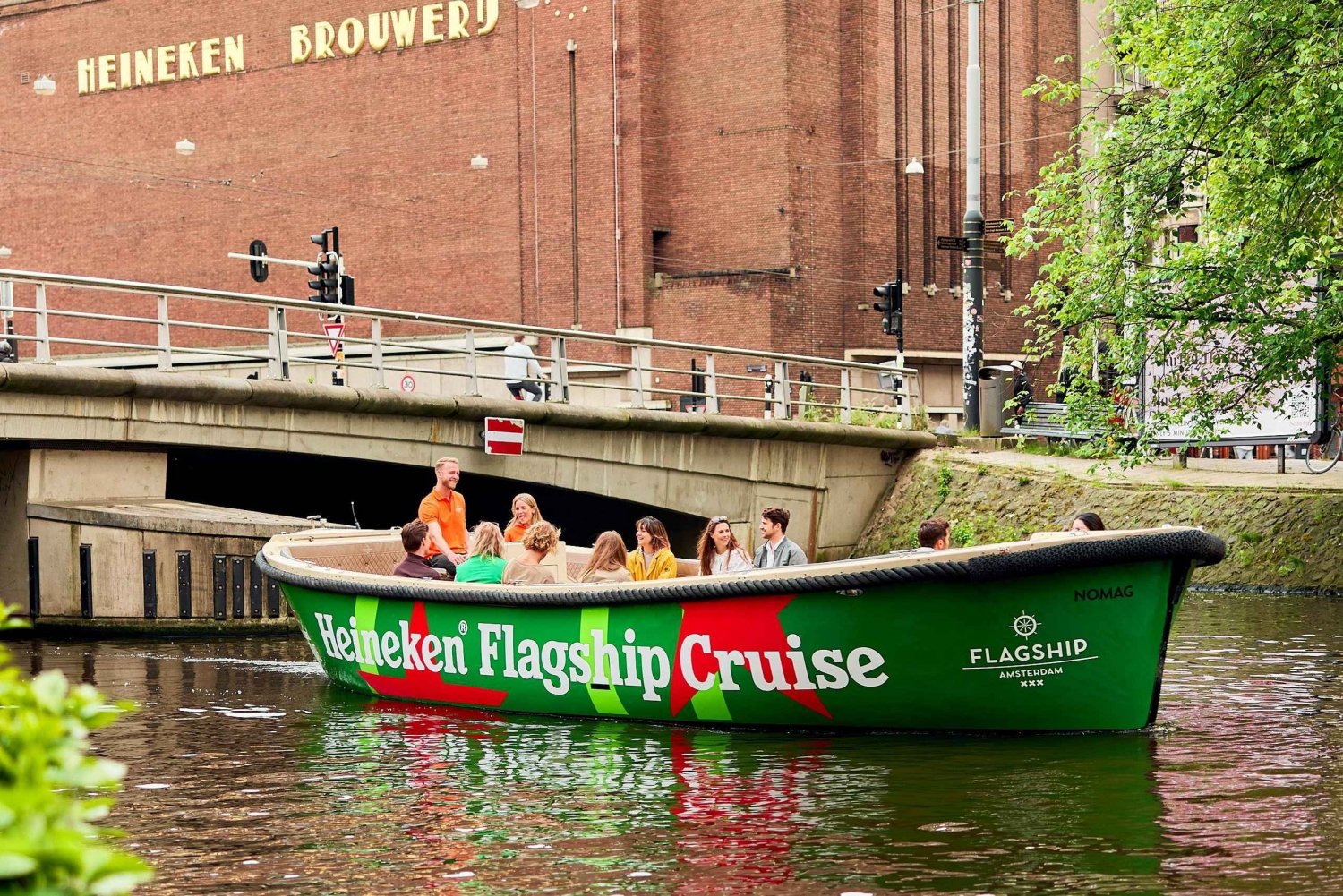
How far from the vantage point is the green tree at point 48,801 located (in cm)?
286

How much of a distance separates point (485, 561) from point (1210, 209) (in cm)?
1227

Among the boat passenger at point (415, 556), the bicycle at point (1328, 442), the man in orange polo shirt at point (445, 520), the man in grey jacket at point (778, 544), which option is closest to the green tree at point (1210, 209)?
the bicycle at point (1328, 442)

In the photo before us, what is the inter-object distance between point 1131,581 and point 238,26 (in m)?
49.1

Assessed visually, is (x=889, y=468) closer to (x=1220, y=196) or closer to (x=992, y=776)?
(x=1220, y=196)

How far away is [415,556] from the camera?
14469mm

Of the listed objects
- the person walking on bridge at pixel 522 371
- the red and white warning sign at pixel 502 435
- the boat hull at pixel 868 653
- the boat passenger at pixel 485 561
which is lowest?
the boat hull at pixel 868 653

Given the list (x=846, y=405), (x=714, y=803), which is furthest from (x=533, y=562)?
(x=846, y=405)

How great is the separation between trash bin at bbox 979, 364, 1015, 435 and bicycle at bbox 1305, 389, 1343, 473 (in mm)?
4799

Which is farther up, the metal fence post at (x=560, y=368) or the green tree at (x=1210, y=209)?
the green tree at (x=1210, y=209)

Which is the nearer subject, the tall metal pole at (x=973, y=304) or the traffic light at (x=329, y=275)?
the tall metal pole at (x=973, y=304)

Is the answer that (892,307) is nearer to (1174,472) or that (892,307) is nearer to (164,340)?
(1174,472)

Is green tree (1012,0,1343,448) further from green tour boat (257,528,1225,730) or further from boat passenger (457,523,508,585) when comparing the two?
green tour boat (257,528,1225,730)

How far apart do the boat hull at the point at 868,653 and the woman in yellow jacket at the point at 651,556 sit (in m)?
0.80

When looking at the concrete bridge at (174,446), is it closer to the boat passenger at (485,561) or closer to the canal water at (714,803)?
the canal water at (714,803)
